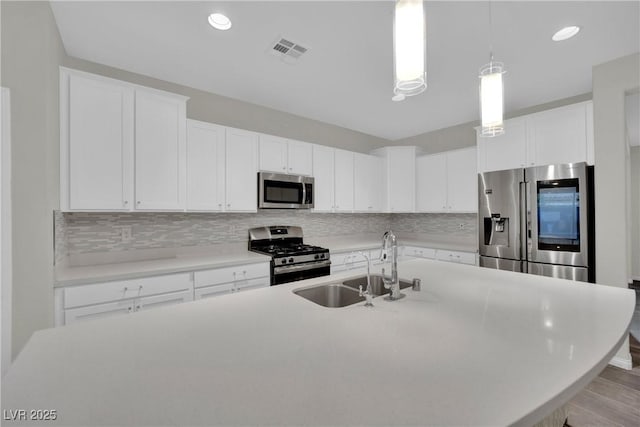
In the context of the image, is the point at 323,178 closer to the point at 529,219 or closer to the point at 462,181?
the point at 462,181

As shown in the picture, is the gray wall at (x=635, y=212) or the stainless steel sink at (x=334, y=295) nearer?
the stainless steel sink at (x=334, y=295)

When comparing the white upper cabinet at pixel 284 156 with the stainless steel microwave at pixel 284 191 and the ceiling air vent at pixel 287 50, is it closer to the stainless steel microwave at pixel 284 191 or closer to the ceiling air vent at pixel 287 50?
the stainless steel microwave at pixel 284 191

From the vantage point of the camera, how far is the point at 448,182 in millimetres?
4004

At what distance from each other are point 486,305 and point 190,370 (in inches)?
48.1

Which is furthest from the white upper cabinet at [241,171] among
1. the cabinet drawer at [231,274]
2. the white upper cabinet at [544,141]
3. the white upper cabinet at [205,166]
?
the white upper cabinet at [544,141]

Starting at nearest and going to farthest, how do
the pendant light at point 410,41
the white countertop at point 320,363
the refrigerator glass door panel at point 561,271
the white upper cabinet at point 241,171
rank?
the white countertop at point 320,363
the pendant light at point 410,41
the refrigerator glass door panel at point 561,271
the white upper cabinet at point 241,171

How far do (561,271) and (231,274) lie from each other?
3191mm

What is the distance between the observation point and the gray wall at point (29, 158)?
63.7 inches

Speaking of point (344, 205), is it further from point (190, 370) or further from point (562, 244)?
point (190, 370)

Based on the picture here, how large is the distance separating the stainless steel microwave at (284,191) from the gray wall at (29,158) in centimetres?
178

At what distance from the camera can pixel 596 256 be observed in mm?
2512

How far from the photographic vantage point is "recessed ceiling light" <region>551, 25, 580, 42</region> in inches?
79.4

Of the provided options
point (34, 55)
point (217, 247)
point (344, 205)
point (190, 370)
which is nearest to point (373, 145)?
point (344, 205)

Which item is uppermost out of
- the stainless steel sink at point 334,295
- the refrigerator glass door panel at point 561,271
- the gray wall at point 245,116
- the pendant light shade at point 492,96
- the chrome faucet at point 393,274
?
the gray wall at point 245,116
